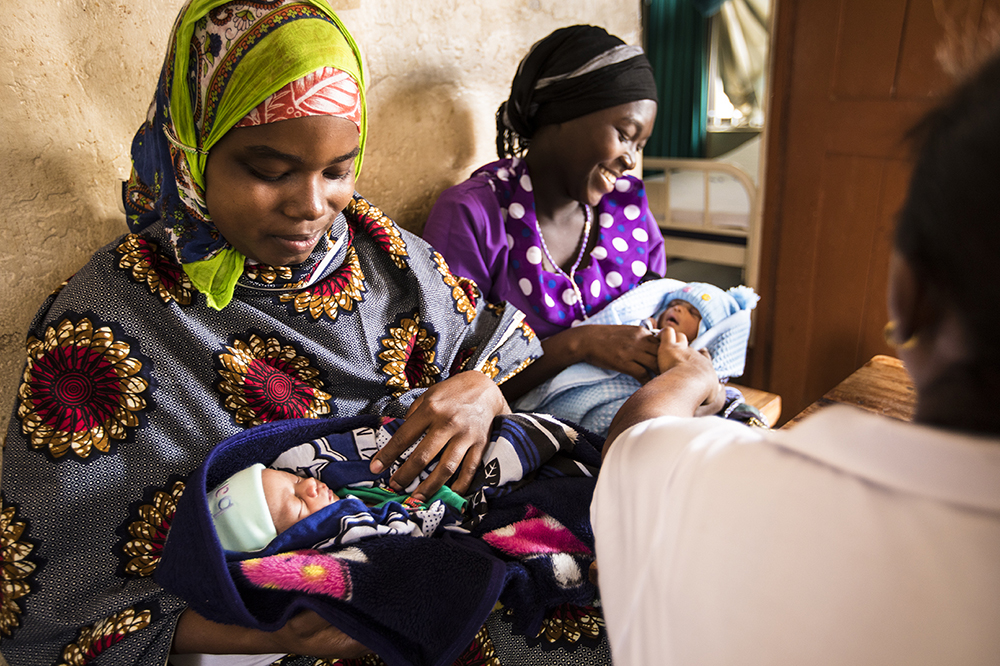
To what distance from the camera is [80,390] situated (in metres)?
1.07

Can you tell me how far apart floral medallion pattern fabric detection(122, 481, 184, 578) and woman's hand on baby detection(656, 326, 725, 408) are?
1009 mm

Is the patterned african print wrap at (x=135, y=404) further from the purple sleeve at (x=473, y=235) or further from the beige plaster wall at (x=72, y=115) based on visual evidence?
the purple sleeve at (x=473, y=235)

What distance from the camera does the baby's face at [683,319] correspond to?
1.85m

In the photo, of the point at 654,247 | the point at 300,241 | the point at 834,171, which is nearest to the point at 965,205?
the point at 300,241

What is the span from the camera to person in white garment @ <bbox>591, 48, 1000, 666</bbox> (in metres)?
0.45

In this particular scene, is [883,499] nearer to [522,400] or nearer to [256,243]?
[256,243]

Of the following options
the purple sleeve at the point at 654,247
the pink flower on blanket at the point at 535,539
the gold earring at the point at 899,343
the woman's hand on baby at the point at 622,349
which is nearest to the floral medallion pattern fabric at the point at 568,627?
the pink flower on blanket at the point at 535,539

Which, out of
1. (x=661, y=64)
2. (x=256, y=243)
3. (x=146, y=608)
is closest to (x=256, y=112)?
(x=256, y=243)

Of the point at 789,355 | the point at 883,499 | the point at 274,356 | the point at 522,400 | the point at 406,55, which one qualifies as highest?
the point at 406,55

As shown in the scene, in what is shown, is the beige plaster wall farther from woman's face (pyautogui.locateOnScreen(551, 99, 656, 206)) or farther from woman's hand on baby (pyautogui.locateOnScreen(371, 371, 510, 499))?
woman's hand on baby (pyautogui.locateOnScreen(371, 371, 510, 499))

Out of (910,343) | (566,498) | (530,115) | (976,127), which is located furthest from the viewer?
(530,115)

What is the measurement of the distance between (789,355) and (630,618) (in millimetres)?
3414

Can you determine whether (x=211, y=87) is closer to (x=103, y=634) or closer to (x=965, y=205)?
(x=103, y=634)

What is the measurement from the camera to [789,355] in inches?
145
